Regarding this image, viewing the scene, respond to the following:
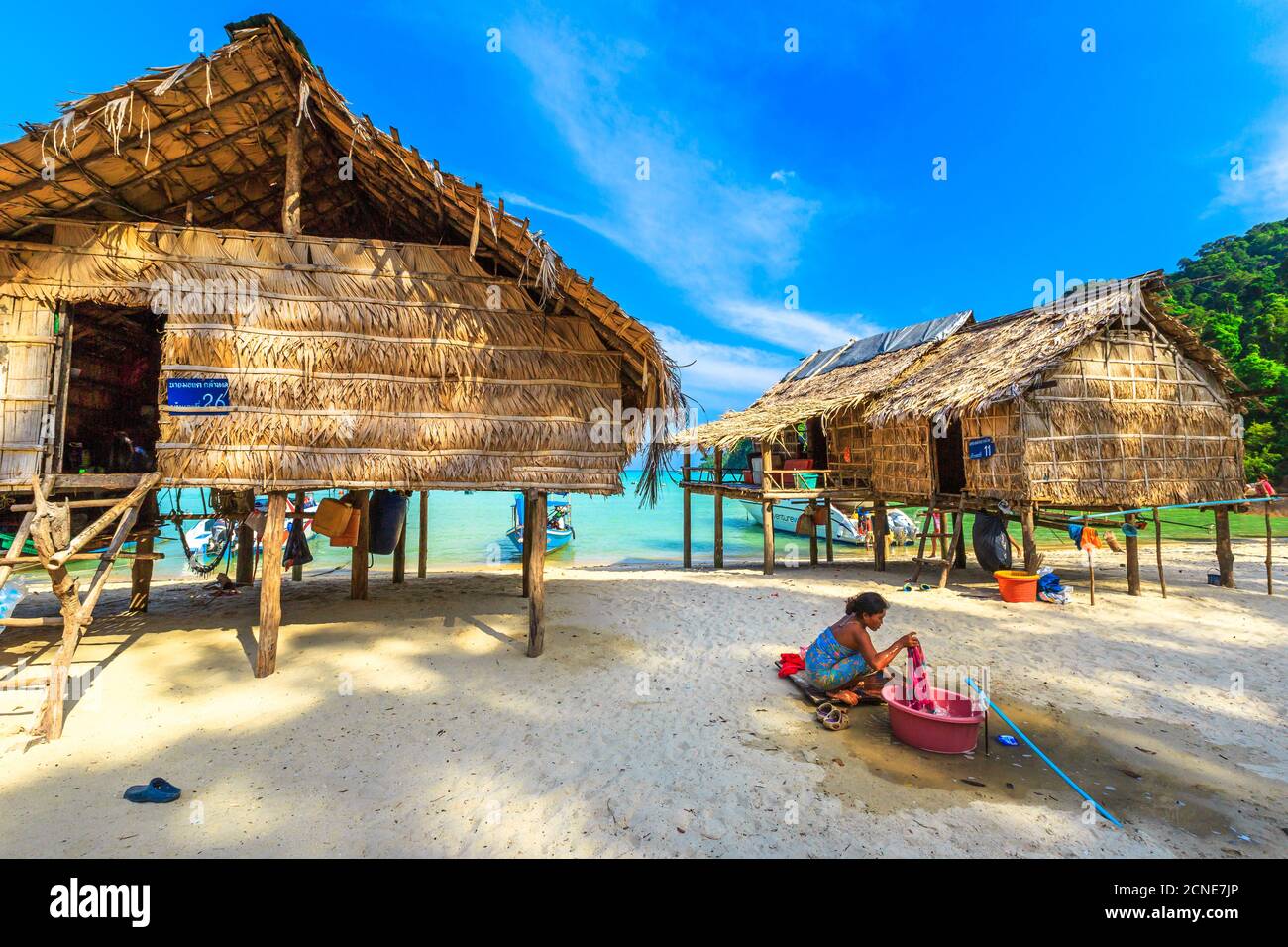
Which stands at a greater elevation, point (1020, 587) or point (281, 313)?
point (281, 313)

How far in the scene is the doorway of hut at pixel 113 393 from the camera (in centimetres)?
845

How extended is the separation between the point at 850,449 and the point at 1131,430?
654 centimetres

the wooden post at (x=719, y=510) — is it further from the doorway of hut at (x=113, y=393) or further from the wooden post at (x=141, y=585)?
the wooden post at (x=141, y=585)

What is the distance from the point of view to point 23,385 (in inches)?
243

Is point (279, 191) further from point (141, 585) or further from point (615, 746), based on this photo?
point (615, 746)

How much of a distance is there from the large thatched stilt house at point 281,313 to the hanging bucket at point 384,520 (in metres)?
4.24

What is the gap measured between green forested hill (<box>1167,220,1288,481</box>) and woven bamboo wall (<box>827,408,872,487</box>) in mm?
15784

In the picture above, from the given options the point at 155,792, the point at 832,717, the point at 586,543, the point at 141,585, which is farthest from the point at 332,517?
the point at 586,543

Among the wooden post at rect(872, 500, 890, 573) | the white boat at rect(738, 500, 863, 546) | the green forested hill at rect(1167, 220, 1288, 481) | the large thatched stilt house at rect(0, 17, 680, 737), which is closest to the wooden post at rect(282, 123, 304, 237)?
the large thatched stilt house at rect(0, 17, 680, 737)

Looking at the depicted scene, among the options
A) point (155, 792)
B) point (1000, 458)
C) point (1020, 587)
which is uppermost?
point (1000, 458)

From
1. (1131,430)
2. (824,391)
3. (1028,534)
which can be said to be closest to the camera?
(1028,534)

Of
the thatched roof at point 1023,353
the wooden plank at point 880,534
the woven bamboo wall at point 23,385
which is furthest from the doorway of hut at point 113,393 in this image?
the wooden plank at point 880,534
